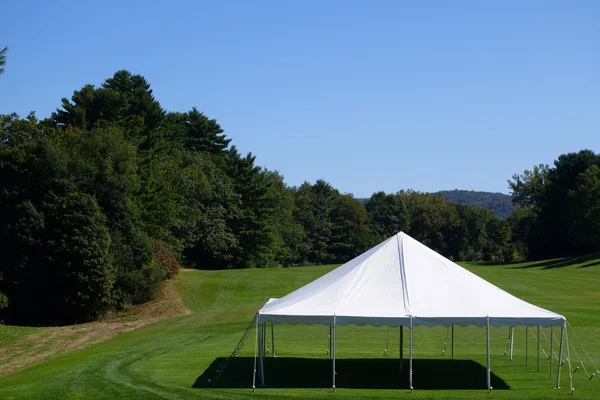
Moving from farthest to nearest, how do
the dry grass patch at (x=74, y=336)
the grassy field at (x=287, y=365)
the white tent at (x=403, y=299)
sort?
the dry grass patch at (x=74, y=336)
the grassy field at (x=287, y=365)
the white tent at (x=403, y=299)

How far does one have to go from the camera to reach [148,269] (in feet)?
130

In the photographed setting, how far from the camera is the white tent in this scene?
48.9 ft

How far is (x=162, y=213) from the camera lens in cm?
4694

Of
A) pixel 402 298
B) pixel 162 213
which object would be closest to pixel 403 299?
pixel 402 298

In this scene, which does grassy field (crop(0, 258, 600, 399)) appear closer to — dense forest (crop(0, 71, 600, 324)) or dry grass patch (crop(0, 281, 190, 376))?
dry grass patch (crop(0, 281, 190, 376))

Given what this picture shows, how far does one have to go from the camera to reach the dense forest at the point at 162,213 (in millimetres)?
35969

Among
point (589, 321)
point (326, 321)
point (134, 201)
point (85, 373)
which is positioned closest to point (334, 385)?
point (326, 321)

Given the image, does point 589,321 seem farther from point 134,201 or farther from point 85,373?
point 134,201

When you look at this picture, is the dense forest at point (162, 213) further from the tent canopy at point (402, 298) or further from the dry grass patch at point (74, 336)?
the tent canopy at point (402, 298)

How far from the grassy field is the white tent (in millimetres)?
976

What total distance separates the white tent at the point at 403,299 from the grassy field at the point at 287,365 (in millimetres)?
976

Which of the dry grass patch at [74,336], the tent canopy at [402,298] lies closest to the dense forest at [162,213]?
the dry grass patch at [74,336]

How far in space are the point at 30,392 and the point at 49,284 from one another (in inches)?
845

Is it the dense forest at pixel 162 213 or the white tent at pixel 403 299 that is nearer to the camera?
the white tent at pixel 403 299
